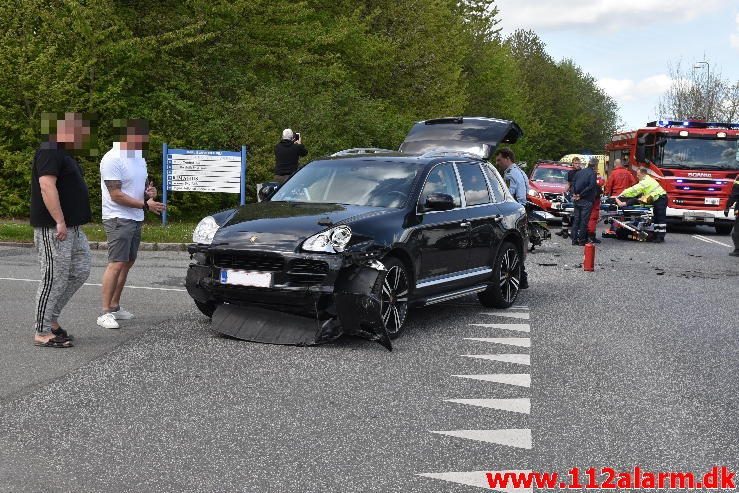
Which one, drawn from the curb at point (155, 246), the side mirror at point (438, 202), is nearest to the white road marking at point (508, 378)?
the side mirror at point (438, 202)

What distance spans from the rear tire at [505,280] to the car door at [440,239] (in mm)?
707

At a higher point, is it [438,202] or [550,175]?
[550,175]

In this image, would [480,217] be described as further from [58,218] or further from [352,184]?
[58,218]

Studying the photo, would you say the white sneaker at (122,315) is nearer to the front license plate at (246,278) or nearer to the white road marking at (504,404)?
the front license plate at (246,278)

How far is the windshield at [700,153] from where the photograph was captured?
2431cm

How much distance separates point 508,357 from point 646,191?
48.7 ft

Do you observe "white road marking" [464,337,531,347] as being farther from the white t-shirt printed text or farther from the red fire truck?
the red fire truck

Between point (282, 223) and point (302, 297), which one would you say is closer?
point (302, 297)

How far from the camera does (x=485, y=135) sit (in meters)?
17.2

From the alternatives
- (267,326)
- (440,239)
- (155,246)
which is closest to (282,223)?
(267,326)

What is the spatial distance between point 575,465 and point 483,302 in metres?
5.48

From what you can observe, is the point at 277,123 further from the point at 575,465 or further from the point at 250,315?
the point at 575,465

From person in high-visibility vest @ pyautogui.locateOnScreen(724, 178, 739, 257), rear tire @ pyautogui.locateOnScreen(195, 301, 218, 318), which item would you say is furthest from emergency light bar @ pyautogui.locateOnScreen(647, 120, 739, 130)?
rear tire @ pyautogui.locateOnScreen(195, 301, 218, 318)

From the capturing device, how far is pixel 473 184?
9.94 m
